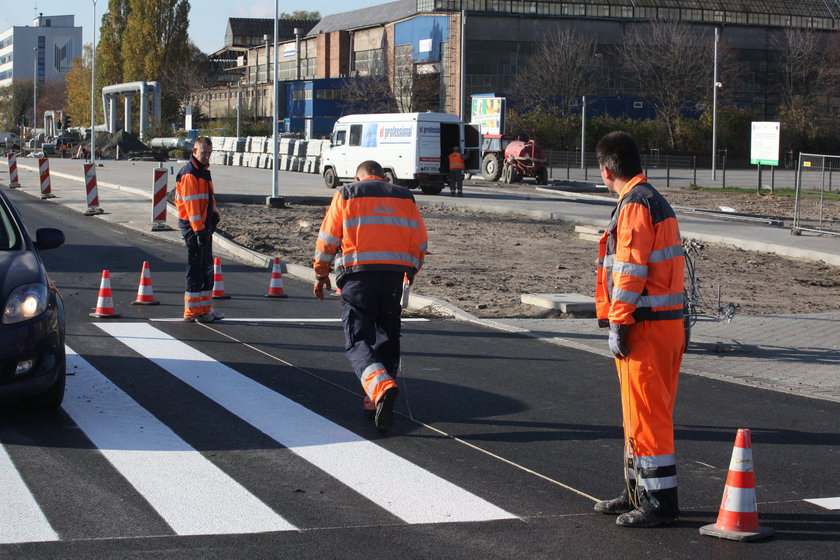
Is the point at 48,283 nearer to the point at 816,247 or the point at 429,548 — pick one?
the point at 429,548

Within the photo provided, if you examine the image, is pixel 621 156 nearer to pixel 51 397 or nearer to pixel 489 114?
pixel 51 397

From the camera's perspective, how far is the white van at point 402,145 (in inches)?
1298

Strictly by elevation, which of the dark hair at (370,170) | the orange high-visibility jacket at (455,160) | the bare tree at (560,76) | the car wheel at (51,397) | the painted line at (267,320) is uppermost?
the bare tree at (560,76)

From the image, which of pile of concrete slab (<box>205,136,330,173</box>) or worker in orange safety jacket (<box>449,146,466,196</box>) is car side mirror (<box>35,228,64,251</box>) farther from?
pile of concrete slab (<box>205,136,330,173</box>)

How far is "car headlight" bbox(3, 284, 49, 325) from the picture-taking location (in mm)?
6750

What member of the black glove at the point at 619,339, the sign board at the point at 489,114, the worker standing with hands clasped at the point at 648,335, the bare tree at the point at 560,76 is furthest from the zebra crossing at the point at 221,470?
the bare tree at the point at 560,76

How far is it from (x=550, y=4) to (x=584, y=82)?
807cm

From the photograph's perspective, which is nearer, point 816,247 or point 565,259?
point 565,259

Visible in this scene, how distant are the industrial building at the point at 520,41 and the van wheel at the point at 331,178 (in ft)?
112

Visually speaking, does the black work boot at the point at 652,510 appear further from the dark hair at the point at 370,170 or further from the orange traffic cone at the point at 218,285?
the orange traffic cone at the point at 218,285

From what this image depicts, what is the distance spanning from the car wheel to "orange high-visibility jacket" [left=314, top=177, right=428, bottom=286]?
72.7 inches

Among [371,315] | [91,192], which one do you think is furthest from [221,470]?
[91,192]

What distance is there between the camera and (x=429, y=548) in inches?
186

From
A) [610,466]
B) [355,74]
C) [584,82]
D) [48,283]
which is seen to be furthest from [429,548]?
[355,74]
